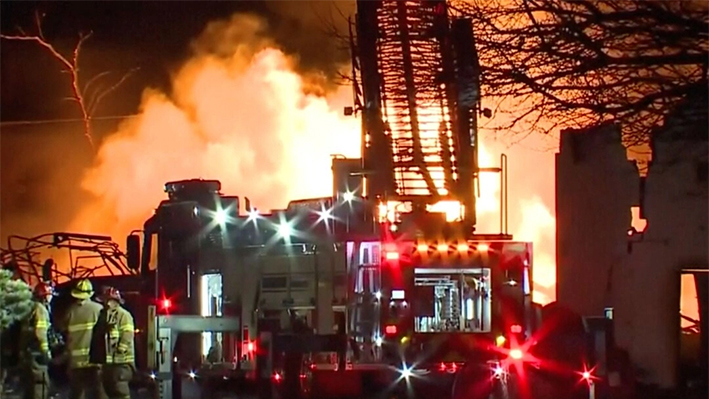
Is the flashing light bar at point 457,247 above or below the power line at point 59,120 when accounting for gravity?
below

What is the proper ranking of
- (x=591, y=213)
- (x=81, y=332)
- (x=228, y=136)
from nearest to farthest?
1. (x=81, y=332)
2. (x=591, y=213)
3. (x=228, y=136)

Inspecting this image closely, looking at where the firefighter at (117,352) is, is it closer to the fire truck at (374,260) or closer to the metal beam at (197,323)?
the fire truck at (374,260)

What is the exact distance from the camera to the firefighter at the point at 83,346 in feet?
35.2

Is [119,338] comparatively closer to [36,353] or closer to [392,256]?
[36,353]

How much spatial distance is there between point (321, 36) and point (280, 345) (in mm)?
12406

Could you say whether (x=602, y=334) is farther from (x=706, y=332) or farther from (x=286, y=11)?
(x=286, y=11)

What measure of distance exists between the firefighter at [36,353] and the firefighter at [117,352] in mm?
1992

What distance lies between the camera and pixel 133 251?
598 inches

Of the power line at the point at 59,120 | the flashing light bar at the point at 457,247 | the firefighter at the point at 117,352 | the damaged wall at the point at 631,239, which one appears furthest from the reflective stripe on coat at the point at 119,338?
the power line at the point at 59,120

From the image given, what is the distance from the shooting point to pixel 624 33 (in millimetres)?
8945

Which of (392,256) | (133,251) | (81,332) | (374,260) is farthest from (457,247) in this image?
(133,251)

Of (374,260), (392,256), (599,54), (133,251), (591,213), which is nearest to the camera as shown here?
(599,54)

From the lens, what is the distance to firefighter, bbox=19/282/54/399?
39.9ft

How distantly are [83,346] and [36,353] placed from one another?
1.79 metres
